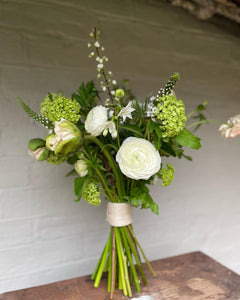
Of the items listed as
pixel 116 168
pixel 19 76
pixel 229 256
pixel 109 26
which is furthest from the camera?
pixel 229 256

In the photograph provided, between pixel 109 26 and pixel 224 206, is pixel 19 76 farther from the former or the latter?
pixel 224 206

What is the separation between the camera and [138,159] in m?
0.69

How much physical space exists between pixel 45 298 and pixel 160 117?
651mm

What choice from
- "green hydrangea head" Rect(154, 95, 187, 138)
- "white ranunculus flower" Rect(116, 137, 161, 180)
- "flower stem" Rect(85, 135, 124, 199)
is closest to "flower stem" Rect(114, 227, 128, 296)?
"flower stem" Rect(85, 135, 124, 199)

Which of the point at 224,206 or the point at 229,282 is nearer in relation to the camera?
the point at 229,282

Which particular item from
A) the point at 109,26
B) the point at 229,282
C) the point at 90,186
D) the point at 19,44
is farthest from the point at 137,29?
the point at 229,282

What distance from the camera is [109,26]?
3.87 feet

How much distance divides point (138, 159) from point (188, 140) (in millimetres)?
144

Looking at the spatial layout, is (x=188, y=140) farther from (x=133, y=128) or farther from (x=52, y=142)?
(x=52, y=142)

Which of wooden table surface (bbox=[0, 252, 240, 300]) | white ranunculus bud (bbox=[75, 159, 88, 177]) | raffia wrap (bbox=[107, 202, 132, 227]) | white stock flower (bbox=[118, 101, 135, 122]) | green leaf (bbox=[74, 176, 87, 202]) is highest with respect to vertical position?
white stock flower (bbox=[118, 101, 135, 122])

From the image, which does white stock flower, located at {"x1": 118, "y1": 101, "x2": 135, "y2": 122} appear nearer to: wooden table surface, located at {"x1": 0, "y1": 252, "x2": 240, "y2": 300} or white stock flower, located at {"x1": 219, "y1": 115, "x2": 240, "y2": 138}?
white stock flower, located at {"x1": 219, "y1": 115, "x2": 240, "y2": 138}

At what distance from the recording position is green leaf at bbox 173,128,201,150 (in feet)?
2.34

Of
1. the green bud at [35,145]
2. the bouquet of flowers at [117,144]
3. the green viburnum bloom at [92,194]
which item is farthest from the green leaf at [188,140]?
the green bud at [35,145]

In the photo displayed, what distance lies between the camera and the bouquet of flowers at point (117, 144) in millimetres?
696
